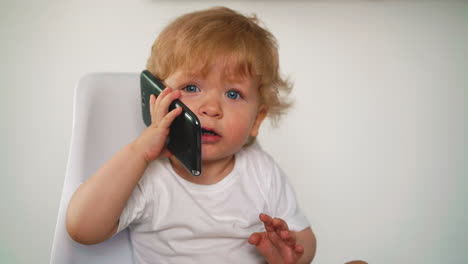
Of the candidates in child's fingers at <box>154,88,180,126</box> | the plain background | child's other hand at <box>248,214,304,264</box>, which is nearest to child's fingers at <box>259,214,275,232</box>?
child's other hand at <box>248,214,304,264</box>

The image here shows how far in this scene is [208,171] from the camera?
935mm

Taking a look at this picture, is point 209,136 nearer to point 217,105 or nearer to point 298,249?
point 217,105

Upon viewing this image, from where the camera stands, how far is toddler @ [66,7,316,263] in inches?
32.4

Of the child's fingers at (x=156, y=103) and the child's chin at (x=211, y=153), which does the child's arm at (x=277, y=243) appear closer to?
the child's chin at (x=211, y=153)

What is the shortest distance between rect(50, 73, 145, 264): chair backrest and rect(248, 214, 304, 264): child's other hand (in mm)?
234

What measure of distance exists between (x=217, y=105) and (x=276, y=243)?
0.25 m

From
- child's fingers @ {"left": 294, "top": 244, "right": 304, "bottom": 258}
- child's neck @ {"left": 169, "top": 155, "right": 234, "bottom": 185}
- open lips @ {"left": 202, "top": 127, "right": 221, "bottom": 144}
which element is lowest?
child's fingers @ {"left": 294, "top": 244, "right": 304, "bottom": 258}

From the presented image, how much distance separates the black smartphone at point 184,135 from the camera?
77 cm

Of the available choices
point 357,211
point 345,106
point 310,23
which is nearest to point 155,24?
point 310,23

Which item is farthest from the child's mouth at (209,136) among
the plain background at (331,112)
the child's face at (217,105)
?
the plain background at (331,112)

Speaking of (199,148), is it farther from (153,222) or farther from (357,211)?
(357,211)

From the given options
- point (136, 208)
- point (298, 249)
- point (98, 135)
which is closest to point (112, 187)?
point (136, 208)

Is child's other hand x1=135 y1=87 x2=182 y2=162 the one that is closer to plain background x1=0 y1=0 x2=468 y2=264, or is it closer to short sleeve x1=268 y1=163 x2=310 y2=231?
short sleeve x1=268 y1=163 x2=310 y2=231

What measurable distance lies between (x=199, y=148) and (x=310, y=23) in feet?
4.41
